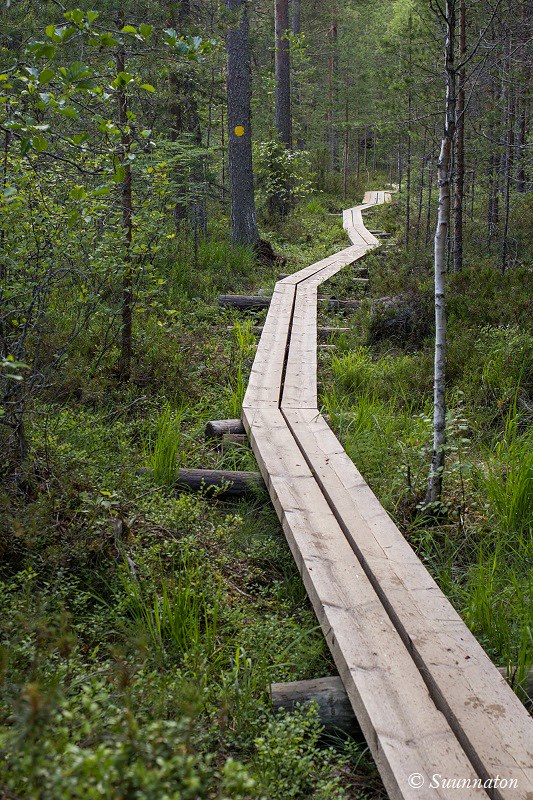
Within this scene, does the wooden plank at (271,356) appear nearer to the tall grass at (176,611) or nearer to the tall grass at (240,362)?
the tall grass at (240,362)

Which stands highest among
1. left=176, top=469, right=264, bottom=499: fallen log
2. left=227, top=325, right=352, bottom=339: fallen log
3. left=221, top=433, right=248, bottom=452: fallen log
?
left=227, top=325, right=352, bottom=339: fallen log

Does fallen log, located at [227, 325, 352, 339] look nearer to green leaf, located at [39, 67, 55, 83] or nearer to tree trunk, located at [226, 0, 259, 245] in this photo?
tree trunk, located at [226, 0, 259, 245]

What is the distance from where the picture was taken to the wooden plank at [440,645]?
229 centimetres

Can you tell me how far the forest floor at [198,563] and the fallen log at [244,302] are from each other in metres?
2.05

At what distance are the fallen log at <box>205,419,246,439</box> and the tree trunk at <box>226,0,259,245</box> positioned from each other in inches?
295

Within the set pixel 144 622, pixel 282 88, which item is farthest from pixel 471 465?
pixel 282 88

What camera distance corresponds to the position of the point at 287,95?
1822cm

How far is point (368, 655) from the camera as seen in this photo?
2736mm

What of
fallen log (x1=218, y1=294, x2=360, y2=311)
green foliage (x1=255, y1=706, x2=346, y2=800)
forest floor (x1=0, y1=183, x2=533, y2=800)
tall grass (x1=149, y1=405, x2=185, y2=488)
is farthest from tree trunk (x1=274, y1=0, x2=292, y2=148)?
green foliage (x1=255, y1=706, x2=346, y2=800)

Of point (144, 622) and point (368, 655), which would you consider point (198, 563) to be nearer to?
point (144, 622)

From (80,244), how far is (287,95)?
15.1 m

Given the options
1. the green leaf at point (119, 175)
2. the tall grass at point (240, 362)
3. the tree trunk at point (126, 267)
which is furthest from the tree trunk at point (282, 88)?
the green leaf at point (119, 175)

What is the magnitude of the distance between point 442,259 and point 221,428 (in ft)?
7.86

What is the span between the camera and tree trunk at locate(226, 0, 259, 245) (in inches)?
463
